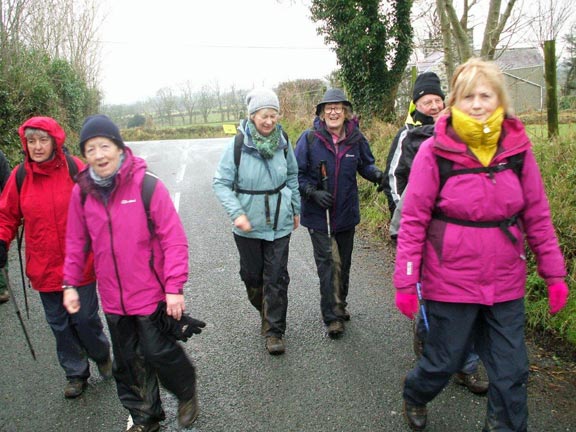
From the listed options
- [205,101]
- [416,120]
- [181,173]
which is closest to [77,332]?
[416,120]

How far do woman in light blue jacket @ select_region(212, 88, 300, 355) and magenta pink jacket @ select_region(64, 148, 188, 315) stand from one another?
97cm

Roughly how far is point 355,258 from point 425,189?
13.0 ft

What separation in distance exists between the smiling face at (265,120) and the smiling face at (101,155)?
4.21 ft

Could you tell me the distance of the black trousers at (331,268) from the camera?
4.24 m

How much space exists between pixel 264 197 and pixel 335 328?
1339 millimetres

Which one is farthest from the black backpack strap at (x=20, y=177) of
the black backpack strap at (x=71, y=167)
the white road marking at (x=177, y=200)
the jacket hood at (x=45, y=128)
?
the white road marking at (x=177, y=200)

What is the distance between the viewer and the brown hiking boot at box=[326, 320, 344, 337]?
416cm

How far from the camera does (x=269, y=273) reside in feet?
13.1

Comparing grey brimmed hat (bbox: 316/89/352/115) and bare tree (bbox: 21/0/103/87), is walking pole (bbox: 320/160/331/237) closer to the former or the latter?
grey brimmed hat (bbox: 316/89/352/115)

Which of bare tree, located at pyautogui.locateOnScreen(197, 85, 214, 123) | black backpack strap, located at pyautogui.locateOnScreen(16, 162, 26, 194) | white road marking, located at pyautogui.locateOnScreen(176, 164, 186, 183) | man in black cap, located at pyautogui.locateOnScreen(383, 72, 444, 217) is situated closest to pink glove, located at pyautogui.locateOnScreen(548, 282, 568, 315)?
man in black cap, located at pyautogui.locateOnScreen(383, 72, 444, 217)

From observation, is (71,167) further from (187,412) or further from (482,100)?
(482,100)

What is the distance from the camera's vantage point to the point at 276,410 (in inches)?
126

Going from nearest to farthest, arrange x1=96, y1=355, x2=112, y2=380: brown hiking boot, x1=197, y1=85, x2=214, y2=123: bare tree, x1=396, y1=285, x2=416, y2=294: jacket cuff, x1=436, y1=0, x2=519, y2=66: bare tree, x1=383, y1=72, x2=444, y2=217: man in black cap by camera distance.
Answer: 1. x1=396, y1=285, x2=416, y2=294: jacket cuff
2. x1=383, y1=72, x2=444, y2=217: man in black cap
3. x1=96, y1=355, x2=112, y2=380: brown hiking boot
4. x1=436, y1=0, x2=519, y2=66: bare tree
5. x1=197, y1=85, x2=214, y2=123: bare tree

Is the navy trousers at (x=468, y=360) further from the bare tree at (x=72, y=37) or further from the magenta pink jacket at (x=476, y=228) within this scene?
the bare tree at (x=72, y=37)
